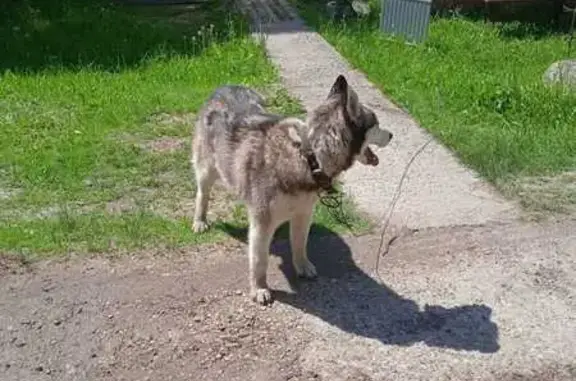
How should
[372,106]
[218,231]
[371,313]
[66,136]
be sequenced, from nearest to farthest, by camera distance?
[371,313]
[218,231]
[66,136]
[372,106]

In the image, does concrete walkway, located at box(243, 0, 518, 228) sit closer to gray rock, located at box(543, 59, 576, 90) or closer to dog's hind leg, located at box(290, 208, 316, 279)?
dog's hind leg, located at box(290, 208, 316, 279)

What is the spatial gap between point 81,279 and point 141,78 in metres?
4.24

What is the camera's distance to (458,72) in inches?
343

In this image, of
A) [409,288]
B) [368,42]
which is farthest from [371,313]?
[368,42]

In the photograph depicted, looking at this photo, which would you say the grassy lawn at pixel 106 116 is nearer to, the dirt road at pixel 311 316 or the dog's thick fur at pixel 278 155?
the dirt road at pixel 311 316

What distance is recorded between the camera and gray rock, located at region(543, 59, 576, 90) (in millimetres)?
8133

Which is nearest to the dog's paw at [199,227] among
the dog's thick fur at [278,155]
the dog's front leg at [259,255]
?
the dog's thick fur at [278,155]

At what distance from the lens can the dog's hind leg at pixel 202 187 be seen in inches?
189

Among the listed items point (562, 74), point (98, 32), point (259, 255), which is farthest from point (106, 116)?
point (562, 74)

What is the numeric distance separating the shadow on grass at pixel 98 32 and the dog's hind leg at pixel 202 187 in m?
4.12

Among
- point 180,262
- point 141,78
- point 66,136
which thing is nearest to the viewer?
point 180,262

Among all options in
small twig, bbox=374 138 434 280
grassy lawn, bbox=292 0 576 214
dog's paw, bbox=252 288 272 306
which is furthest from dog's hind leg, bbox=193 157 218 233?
grassy lawn, bbox=292 0 576 214

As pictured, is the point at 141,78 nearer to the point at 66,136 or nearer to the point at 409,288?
the point at 66,136

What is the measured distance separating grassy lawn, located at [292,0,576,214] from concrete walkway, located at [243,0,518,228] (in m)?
0.17
